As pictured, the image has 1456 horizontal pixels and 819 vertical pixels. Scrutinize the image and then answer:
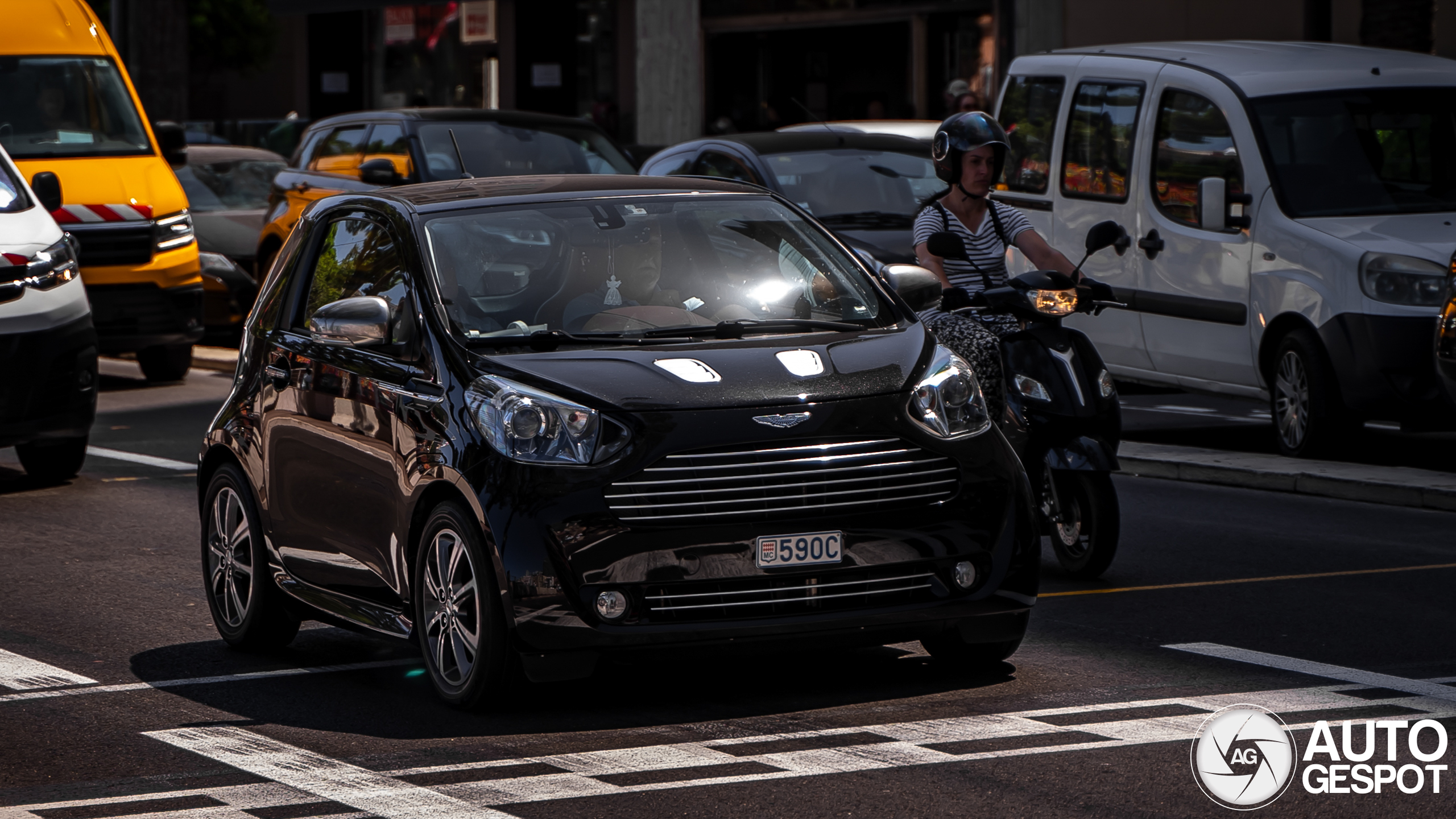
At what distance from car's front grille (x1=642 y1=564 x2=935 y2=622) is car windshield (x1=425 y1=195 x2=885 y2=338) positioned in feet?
3.25

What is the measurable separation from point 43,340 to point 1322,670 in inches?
284

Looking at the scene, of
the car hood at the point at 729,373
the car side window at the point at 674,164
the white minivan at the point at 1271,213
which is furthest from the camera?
the car side window at the point at 674,164

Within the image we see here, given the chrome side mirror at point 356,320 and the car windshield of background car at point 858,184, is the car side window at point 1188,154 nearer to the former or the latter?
the car windshield of background car at point 858,184

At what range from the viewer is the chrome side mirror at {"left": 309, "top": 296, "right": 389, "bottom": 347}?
277 inches

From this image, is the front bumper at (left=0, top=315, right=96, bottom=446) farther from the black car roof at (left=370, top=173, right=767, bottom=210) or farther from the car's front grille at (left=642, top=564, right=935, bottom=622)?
the car's front grille at (left=642, top=564, right=935, bottom=622)

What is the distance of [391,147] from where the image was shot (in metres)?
17.9

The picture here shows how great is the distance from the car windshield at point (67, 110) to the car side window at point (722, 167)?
169 inches

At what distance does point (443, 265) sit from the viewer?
7.11 meters

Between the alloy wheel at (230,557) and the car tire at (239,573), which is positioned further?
the alloy wheel at (230,557)

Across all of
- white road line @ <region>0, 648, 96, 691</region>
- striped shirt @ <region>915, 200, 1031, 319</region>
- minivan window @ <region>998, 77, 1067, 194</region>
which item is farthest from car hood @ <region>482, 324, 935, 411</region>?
minivan window @ <region>998, 77, 1067, 194</region>

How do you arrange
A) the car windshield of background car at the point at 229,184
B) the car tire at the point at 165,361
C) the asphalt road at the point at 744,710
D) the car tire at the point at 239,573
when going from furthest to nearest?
the car windshield of background car at the point at 229,184, the car tire at the point at 165,361, the car tire at the point at 239,573, the asphalt road at the point at 744,710

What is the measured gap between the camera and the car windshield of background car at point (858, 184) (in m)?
15.3

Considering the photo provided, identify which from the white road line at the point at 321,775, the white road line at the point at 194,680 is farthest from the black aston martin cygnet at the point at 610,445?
the white road line at the point at 321,775

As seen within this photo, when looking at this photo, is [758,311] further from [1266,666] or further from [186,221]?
[186,221]
